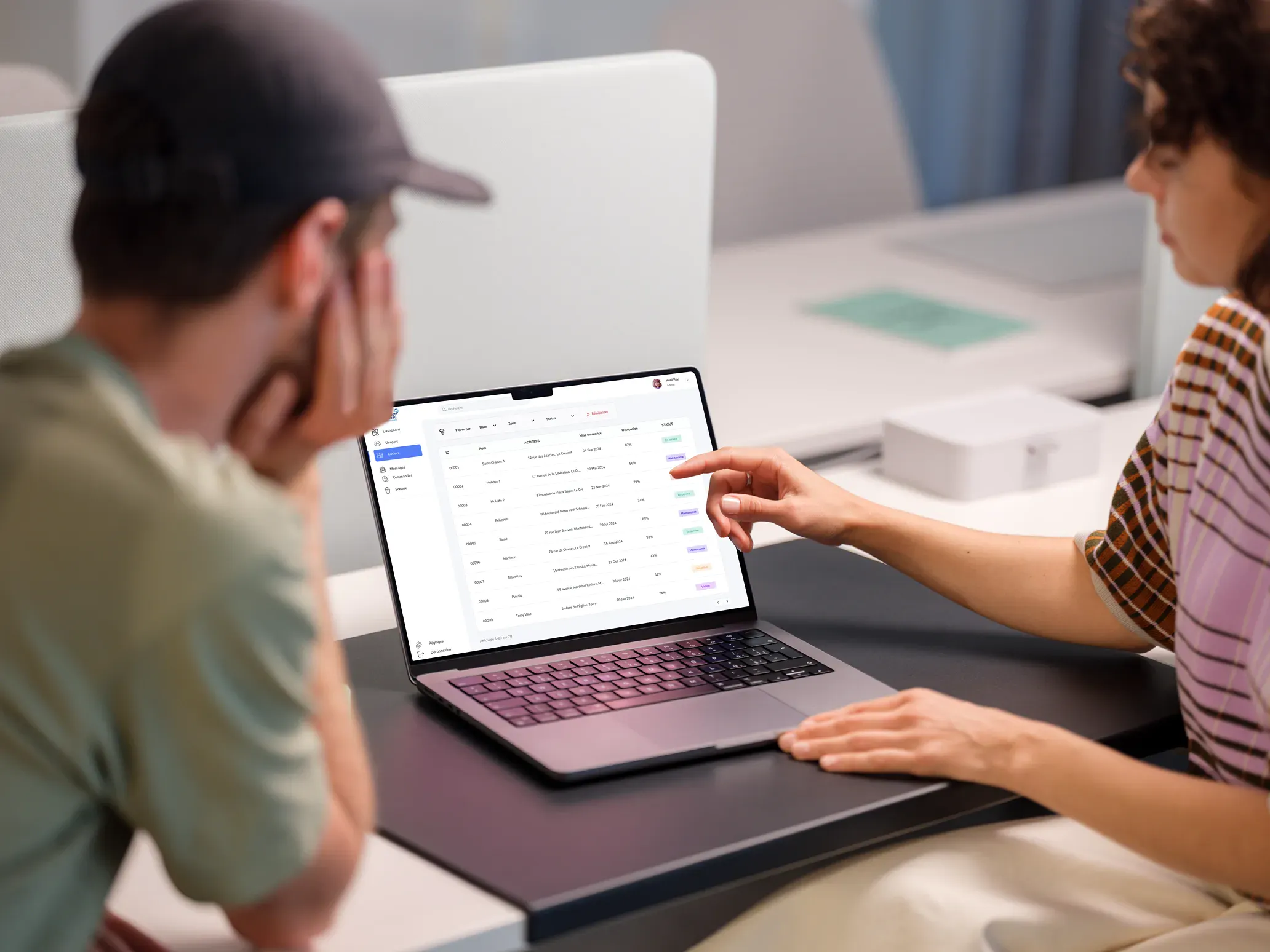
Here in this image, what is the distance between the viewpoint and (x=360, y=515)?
1.44 metres

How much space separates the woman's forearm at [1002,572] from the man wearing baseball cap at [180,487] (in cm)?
66

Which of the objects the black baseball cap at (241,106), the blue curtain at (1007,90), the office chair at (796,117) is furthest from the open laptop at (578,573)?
the blue curtain at (1007,90)

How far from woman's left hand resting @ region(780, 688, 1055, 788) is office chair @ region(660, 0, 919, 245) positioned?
1.73 metres

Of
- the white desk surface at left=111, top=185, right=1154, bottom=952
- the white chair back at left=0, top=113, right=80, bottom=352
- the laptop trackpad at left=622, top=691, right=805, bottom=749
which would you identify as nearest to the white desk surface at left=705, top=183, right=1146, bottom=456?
the white desk surface at left=111, top=185, right=1154, bottom=952

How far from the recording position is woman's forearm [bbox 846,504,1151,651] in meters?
1.30

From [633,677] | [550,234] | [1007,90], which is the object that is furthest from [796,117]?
[633,677]

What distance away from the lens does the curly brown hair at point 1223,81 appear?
984 mm

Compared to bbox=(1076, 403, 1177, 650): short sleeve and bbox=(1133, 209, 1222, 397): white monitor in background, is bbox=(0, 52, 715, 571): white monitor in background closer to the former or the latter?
bbox=(1076, 403, 1177, 650): short sleeve

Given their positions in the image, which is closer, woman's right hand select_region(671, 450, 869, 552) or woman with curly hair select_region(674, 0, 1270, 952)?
woman with curly hair select_region(674, 0, 1270, 952)

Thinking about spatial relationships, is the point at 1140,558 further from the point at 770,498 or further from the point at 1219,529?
the point at 770,498

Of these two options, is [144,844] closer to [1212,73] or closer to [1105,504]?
[1212,73]

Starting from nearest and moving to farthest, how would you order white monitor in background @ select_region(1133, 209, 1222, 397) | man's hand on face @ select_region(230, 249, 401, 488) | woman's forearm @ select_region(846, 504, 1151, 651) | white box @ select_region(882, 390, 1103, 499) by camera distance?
man's hand on face @ select_region(230, 249, 401, 488)
woman's forearm @ select_region(846, 504, 1151, 651)
white box @ select_region(882, 390, 1103, 499)
white monitor in background @ select_region(1133, 209, 1222, 397)

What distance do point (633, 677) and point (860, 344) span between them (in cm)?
100

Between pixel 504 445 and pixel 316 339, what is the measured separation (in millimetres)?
440
